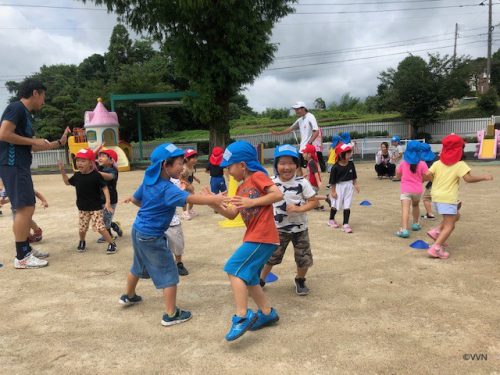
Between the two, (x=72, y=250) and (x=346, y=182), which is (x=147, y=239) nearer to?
(x=72, y=250)

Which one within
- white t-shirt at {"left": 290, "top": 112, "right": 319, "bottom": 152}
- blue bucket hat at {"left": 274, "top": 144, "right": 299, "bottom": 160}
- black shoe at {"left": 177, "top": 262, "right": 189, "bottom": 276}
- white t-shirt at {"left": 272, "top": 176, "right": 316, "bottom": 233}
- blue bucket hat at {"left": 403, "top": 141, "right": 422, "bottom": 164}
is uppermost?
white t-shirt at {"left": 290, "top": 112, "right": 319, "bottom": 152}

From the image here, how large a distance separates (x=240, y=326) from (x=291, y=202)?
137 cm

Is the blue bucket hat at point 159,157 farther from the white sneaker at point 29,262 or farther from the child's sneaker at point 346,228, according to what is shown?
the child's sneaker at point 346,228

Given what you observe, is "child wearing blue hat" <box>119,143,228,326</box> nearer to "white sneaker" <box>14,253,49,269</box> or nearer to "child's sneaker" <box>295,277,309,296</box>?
"child's sneaker" <box>295,277,309,296</box>

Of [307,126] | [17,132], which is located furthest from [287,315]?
[307,126]

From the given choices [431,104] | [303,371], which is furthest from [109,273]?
[431,104]

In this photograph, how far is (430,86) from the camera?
28.2 meters

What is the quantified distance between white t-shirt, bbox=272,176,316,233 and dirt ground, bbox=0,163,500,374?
0.72 metres

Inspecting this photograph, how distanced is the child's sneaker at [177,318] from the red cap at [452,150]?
3.85 m

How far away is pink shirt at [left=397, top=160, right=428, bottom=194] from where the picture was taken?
6.23m

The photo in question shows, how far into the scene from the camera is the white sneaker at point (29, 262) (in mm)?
5297

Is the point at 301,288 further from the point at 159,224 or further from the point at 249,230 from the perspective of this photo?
the point at 159,224

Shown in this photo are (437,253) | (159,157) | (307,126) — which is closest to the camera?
(159,157)

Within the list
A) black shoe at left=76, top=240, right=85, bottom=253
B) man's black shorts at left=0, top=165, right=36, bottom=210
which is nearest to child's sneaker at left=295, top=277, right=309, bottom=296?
black shoe at left=76, top=240, right=85, bottom=253
